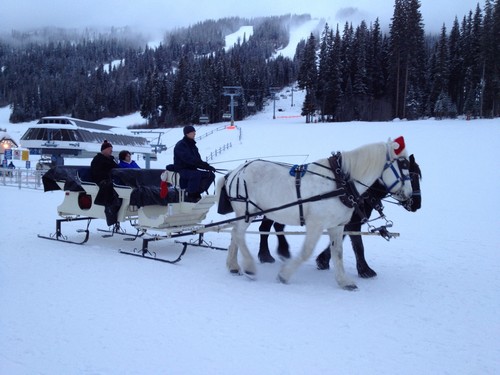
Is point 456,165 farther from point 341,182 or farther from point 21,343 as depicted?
point 21,343

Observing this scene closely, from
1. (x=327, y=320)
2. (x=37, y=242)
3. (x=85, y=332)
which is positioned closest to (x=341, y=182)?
(x=327, y=320)

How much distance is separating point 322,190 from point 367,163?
2.31ft

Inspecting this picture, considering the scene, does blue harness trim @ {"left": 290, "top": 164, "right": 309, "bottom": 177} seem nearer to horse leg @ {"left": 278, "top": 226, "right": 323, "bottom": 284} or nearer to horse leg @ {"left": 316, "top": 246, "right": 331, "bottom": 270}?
horse leg @ {"left": 278, "top": 226, "right": 323, "bottom": 284}

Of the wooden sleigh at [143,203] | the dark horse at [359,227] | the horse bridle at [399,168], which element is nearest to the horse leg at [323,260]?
the dark horse at [359,227]

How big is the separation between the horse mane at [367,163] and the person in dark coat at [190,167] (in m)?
2.33

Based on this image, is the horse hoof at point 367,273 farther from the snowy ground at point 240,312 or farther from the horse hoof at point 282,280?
the horse hoof at point 282,280

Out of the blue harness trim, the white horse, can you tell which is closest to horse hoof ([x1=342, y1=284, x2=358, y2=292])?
the white horse

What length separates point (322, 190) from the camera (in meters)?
5.54

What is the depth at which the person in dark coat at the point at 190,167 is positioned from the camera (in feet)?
22.3

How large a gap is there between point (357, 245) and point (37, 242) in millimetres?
6226

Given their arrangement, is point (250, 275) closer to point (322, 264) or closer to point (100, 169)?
point (322, 264)

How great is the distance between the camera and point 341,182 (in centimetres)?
547

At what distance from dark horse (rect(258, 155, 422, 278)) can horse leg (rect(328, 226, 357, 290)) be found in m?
0.46

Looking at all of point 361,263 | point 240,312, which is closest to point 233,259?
point 240,312
